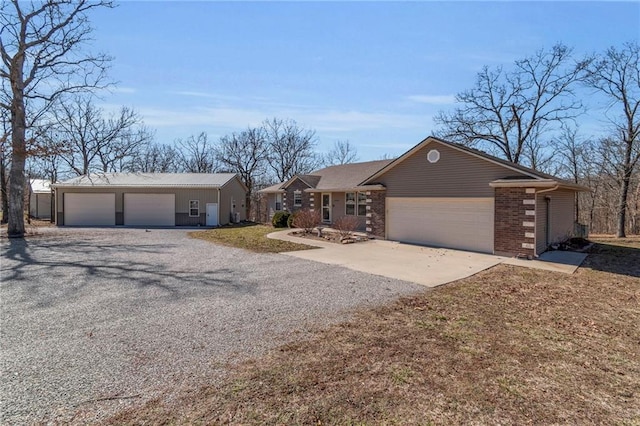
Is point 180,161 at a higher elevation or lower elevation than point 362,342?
higher

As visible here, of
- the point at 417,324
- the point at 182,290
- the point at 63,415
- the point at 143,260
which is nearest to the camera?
the point at 63,415

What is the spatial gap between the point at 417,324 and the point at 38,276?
864 centimetres

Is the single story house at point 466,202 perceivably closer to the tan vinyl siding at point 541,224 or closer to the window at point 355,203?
the tan vinyl siding at point 541,224

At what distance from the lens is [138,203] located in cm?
2316

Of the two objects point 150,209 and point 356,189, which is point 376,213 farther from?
point 150,209

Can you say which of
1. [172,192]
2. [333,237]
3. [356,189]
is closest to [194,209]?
[172,192]

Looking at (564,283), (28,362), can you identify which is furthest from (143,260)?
(564,283)

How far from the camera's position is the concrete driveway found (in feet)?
27.5

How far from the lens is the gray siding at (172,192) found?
22.8 m

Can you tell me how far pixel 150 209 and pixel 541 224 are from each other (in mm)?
22710

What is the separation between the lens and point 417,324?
4.95m

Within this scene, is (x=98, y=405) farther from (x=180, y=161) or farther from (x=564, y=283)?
(x=180, y=161)

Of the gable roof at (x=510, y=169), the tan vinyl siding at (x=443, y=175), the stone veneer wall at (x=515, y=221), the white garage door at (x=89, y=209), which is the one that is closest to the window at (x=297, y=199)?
the tan vinyl siding at (x=443, y=175)

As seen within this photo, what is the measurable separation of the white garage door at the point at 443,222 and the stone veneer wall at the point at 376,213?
0.30m
